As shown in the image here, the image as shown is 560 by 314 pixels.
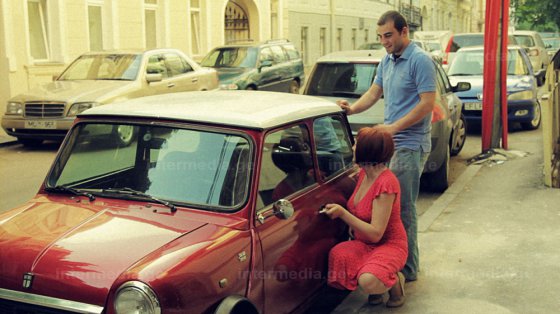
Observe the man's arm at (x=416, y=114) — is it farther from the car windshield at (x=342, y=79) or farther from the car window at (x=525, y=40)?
the car window at (x=525, y=40)

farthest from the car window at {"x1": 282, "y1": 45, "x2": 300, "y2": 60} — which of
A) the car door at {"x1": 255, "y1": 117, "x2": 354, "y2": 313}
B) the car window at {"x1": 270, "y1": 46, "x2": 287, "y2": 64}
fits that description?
the car door at {"x1": 255, "y1": 117, "x2": 354, "y2": 313}

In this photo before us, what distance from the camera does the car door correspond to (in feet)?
13.6

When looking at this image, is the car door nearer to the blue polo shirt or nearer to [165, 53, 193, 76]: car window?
the blue polo shirt

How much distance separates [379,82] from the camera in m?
5.74

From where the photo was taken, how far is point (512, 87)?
1455cm

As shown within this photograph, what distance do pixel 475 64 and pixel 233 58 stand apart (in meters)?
Answer: 5.95

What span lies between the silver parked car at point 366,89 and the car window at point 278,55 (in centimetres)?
916

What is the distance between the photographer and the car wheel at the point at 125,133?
4406 millimetres

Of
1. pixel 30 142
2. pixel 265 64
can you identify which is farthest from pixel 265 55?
pixel 30 142

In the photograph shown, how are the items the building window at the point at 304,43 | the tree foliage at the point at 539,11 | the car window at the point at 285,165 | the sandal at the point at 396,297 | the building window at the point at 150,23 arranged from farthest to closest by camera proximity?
the building window at the point at 304,43 < the tree foliage at the point at 539,11 < the building window at the point at 150,23 < the sandal at the point at 396,297 < the car window at the point at 285,165

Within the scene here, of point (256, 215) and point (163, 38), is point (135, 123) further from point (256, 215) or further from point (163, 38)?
point (163, 38)

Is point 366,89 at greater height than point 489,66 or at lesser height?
lesser

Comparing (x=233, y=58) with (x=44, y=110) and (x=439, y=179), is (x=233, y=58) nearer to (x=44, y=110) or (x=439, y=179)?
(x=44, y=110)

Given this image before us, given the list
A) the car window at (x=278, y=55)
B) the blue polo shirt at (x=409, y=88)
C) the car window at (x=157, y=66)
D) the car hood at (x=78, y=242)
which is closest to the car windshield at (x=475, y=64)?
the car window at (x=278, y=55)
